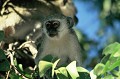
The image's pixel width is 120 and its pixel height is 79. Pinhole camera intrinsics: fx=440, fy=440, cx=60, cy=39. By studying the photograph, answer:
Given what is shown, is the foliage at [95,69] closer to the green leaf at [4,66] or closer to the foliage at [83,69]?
the foliage at [83,69]

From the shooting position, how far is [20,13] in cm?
547

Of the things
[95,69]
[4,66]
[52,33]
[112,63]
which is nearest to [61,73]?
[95,69]

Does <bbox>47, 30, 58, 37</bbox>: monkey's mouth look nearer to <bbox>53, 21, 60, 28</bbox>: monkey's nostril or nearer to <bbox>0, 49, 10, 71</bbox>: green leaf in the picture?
<bbox>53, 21, 60, 28</bbox>: monkey's nostril

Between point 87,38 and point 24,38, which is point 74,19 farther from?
point 87,38

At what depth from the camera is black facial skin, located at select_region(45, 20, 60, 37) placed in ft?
16.5

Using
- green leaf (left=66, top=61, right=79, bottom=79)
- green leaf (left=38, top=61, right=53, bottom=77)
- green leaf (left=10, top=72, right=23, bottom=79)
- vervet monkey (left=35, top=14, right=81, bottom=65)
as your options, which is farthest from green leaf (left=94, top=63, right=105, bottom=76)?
vervet monkey (left=35, top=14, right=81, bottom=65)

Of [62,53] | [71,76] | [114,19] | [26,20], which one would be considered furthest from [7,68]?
[114,19]

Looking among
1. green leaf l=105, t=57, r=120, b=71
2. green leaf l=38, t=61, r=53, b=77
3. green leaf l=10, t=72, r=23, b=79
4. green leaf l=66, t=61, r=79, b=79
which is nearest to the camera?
green leaf l=105, t=57, r=120, b=71

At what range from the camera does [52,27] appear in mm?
5129

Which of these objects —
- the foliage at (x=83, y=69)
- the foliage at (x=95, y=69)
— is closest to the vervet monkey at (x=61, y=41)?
the foliage at (x=83, y=69)

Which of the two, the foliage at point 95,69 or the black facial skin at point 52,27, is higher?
the black facial skin at point 52,27

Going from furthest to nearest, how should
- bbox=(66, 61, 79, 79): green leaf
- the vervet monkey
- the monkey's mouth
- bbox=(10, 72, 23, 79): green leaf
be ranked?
the vervet monkey
the monkey's mouth
bbox=(10, 72, 23, 79): green leaf
bbox=(66, 61, 79, 79): green leaf

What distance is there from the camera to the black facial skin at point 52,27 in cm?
504

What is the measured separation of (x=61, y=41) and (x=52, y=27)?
0.25 metres
